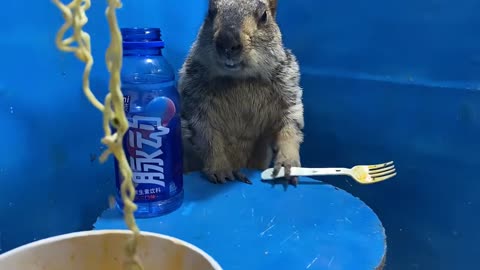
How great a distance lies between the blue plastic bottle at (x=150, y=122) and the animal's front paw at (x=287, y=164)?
284 millimetres

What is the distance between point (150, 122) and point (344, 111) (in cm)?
71

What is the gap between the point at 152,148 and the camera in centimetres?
94

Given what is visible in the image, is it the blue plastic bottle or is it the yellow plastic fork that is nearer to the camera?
the blue plastic bottle

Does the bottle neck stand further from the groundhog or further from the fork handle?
the fork handle

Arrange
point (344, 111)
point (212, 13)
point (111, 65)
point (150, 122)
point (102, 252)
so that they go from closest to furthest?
1. point (111, 65)
2. point (102, 252)
3. point (150, 122)
4. point (212, 13)
5. point (344, 111)

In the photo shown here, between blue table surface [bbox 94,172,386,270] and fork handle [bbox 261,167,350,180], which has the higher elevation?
fork handle [bbox 261,167,350,180]

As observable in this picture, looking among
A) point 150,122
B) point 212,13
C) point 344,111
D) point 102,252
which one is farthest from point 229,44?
point 102,252

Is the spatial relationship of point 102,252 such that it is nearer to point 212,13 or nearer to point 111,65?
point 111,65

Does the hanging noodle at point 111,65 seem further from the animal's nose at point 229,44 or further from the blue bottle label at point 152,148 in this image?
the animal's nose at point 229,44

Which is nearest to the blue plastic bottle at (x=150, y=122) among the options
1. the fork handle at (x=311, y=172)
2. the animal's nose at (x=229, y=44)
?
the animal's nose at (x=229, y=44)

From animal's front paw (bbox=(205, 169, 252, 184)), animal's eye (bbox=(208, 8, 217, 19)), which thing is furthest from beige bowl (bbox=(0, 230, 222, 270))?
animal's eye (bbox=(208, 8, 217, 19))

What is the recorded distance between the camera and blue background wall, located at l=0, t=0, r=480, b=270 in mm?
931

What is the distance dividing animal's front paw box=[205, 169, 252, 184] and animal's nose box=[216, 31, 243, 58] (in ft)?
0.93

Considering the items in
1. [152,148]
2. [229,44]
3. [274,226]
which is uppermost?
[229,44]
